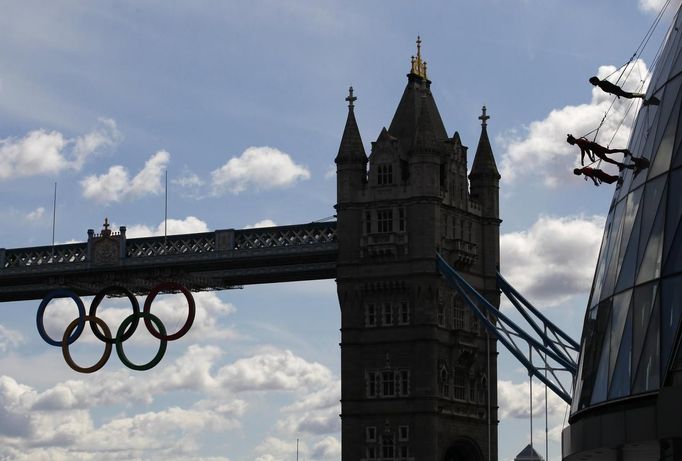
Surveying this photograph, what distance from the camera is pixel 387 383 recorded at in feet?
340

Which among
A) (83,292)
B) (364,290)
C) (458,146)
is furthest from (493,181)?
(83,292)

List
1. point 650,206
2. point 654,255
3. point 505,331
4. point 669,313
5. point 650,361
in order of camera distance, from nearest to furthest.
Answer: point 669,313
point 650,361
point 654,255
point 650,206
point 505,331

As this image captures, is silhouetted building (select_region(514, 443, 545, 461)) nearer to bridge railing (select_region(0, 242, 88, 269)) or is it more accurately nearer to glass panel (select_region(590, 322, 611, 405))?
bridge railing (select_region(0, 242, 88, 269))

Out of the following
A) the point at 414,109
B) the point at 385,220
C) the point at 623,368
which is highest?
the point at 414,109

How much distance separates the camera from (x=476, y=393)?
108 m

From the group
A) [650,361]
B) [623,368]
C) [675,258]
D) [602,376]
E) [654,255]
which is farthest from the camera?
[602,376]

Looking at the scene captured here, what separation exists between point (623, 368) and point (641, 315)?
1.48 metres

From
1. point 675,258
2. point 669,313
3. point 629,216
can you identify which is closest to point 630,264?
point 629,216

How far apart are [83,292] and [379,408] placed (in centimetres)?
2591

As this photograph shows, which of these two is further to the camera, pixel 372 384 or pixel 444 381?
pixel 372 384

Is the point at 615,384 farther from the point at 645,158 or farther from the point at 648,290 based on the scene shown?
the point at 645,158

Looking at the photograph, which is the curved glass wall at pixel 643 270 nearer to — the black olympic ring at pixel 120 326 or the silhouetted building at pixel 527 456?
the black olympic ring at pixel 120 326

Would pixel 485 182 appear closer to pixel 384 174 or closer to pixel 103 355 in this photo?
pixel 384 174

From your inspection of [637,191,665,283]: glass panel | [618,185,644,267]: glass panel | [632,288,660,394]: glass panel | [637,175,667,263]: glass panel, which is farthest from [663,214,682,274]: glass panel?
[618,185,644,267]: glass panel
